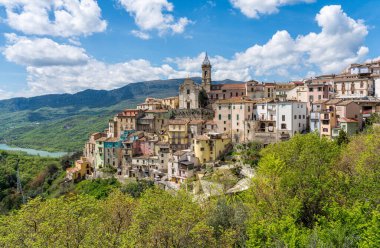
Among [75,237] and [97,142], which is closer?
[75,237]

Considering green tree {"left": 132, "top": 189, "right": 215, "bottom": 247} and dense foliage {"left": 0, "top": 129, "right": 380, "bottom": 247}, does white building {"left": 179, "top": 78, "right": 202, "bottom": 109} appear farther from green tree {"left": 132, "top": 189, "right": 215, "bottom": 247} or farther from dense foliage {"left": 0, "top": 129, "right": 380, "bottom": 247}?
green tree {"left": 132, "top": 189, "right": 215, "bottom": 247}

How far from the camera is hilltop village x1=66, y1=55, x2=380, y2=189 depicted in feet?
200

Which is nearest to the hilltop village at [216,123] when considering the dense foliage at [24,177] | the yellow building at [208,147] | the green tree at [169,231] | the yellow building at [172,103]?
the yellow building at [208,147]

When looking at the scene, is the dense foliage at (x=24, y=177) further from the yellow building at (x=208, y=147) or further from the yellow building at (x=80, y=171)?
the yellow building at (x=208, y=147)

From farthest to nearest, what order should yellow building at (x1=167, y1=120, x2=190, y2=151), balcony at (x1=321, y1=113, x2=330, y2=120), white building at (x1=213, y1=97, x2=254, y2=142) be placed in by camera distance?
yellow building at (x1=167, y1=120, x2=190, y2=151) → white building at (x1=213, y1=97, x2=254, y2=142) → balcony at (x1=321, y1=113, x2=330, y2=120)

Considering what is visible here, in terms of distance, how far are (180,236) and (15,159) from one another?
426 feet

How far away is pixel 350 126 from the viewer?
54.8 meters

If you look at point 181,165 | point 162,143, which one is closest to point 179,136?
point 162,143

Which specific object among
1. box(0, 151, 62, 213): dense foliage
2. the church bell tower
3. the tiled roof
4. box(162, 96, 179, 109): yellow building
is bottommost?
box(0, 151, 62, 213): dense foliage

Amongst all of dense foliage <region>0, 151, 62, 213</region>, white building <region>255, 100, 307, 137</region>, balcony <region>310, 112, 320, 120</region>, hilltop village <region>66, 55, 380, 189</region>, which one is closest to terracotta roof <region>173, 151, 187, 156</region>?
hilltop village <region>66, 55, 380, 189</region>

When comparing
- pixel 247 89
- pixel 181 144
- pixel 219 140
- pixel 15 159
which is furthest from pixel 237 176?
pixel 15 159

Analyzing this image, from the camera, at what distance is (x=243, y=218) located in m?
26.8

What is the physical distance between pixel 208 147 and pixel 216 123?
9.86 meters

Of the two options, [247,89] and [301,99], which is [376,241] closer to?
[301,99]
